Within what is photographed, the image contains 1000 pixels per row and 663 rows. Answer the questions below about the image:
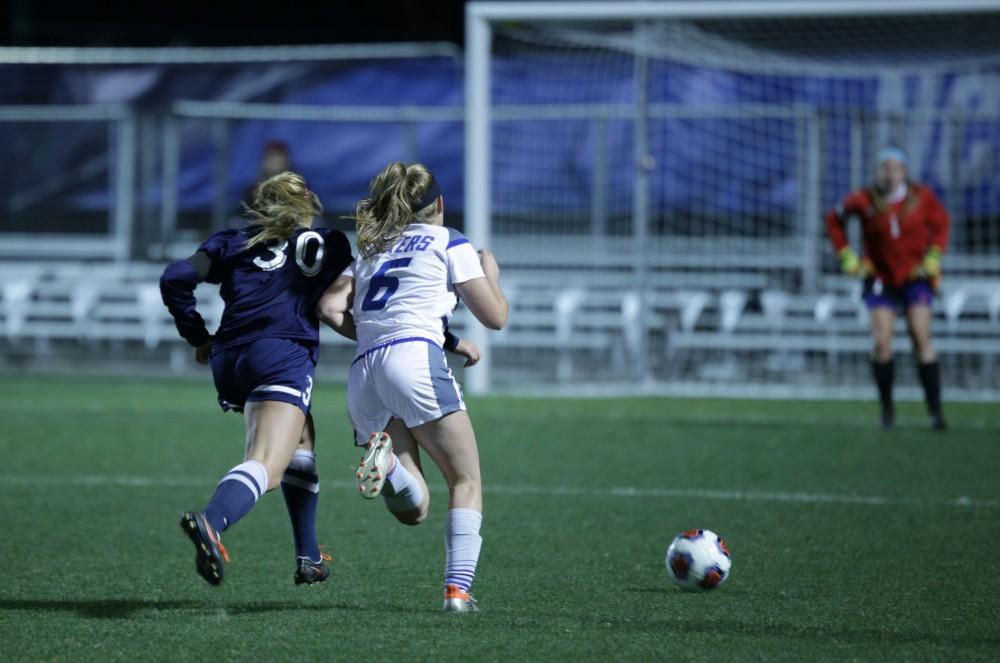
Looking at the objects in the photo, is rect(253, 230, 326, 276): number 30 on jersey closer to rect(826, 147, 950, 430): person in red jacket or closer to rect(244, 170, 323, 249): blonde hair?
rect(244, 170, 323, 249): blonde hair

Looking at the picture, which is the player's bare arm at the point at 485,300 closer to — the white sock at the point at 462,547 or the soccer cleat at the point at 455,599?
the white sock at the point at 462,547

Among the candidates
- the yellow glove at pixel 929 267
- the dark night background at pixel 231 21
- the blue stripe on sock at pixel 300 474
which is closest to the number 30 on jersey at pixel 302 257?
the blue stripe on sock at pixel 300 474

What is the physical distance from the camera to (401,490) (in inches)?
209

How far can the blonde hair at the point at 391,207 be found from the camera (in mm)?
5191

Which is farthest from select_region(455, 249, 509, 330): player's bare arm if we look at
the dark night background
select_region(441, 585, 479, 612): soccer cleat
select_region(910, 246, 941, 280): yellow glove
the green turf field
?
the dark night background

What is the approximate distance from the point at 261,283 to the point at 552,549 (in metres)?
1.91

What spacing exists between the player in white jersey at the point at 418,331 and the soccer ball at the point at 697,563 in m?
0.82

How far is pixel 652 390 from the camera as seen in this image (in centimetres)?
Result: 1454

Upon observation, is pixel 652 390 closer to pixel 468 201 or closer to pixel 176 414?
pixel 468 201

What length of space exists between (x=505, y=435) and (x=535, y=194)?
17.8ft

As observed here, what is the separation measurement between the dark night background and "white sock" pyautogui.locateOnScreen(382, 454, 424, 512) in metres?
19.4

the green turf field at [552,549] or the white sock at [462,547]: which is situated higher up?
the white sock at [462,547]

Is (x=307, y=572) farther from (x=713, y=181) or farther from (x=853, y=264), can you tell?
(x=713, y=181)

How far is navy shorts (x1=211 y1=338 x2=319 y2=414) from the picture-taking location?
5.39 m
